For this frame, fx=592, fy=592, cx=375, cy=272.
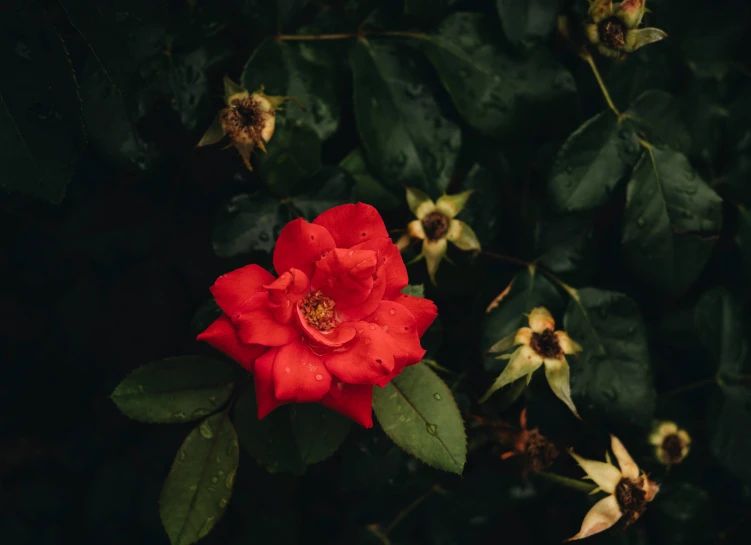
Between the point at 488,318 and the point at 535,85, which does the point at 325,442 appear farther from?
the point at 535,85

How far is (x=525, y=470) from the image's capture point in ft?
4.23

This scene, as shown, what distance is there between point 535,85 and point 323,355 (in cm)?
73

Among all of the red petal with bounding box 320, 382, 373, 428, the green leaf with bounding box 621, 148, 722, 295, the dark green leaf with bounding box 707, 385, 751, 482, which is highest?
the red petal with bounding box 320, 382, 373, 428

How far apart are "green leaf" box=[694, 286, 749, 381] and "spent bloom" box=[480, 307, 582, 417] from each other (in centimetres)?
49

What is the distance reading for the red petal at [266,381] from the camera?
86cm

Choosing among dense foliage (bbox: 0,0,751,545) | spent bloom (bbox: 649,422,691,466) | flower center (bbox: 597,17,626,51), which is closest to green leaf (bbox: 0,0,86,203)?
dense foliage (bbox: 0,0,751,545)

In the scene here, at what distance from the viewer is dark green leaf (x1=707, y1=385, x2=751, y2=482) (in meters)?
1.38

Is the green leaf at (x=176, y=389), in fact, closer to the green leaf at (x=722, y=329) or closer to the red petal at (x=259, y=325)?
the red petal at (x=259, y=325)

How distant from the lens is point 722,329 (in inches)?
55.9

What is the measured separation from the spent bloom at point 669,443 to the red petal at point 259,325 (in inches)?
37.4

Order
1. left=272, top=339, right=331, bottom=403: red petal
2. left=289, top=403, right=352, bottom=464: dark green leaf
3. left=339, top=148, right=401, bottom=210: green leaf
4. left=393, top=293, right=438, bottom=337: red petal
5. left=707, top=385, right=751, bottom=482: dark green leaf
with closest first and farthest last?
1. left=272, top=339, right=331, bottom=403: red petal
2. left=393, top=293, right=438, bottom=337: red petal
3. left=289, top=403, right=352, bottom=464: dark green leaf
4. left=339, top=148, right=401, bottom=210: green leaf
5. left=707, top=385, right=751, bottom=482: dark green leaf

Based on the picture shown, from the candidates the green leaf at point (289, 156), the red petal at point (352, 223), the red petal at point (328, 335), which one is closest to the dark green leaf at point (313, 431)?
the red petal at point (328, 335)

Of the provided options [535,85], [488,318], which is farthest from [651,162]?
[488,318]

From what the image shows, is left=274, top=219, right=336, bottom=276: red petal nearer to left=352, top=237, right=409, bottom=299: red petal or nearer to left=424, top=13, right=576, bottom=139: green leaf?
left=352, top=237, right=409, bottom=299: red petal
